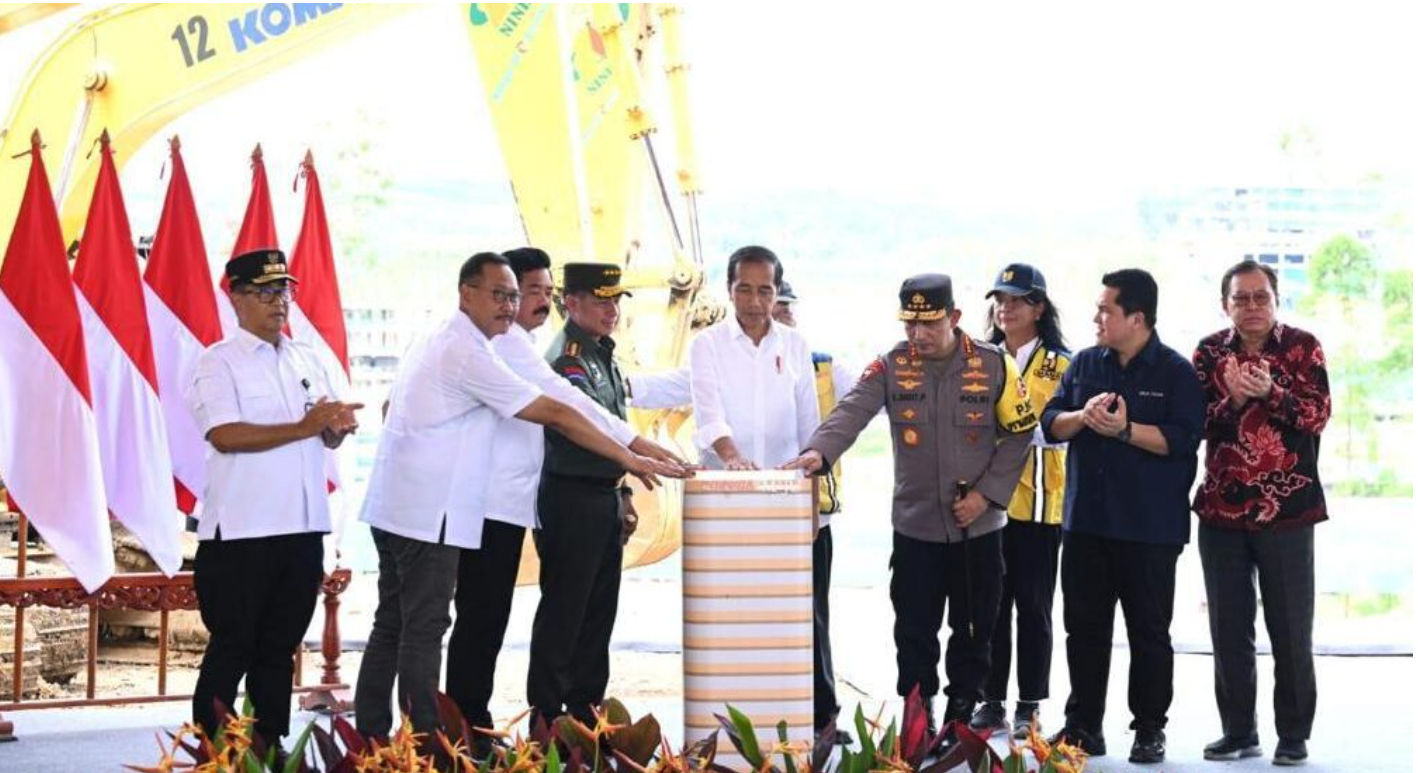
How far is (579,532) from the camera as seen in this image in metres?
4.40

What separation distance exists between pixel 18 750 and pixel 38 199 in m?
1.42

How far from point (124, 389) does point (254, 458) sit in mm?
1188

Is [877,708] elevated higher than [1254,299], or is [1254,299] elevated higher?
[1254,299]

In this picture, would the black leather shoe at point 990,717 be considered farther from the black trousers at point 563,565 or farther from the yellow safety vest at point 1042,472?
the black trousers at point 563,565

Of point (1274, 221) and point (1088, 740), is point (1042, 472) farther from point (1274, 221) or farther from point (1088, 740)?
point (1274, 221)

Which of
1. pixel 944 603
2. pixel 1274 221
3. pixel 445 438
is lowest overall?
pixel 944 603

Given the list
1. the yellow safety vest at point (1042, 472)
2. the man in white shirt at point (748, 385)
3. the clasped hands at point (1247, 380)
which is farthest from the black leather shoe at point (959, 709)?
the clasped hands at point (1247, 380)

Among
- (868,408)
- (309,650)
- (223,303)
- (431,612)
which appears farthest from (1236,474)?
(309,650)

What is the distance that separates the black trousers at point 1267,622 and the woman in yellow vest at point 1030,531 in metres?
0.46

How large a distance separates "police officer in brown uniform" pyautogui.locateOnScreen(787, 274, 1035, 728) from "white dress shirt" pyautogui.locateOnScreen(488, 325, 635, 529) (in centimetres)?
54

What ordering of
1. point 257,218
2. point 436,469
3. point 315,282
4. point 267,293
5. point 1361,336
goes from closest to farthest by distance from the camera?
1. point 267,293
2. point 436,469
3. point 257,218
4. point 315,282
5. point 1361,336

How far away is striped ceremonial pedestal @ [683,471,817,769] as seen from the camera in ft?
11.8

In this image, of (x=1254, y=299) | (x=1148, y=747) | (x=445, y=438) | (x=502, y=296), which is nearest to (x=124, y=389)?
(x=445, y=438)

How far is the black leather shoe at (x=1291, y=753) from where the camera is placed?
4527 mm
